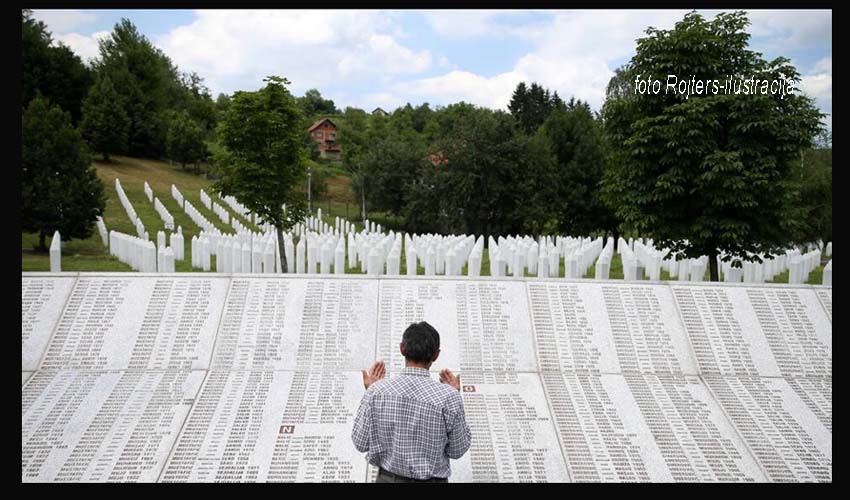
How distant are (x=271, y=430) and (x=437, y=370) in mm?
2336

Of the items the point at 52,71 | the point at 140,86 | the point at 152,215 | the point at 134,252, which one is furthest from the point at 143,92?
the point at 134,252

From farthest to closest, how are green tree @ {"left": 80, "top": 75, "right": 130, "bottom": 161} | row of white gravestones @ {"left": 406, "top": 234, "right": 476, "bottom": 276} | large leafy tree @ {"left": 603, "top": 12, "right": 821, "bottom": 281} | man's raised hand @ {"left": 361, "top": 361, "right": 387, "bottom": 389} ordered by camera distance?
1. green tree @ {"left": 80, "top": 75, "right": 130, "bottom": 161}
2. row of white gravestones @ {"left": 406, "top": 234, "right": 476, "bottom": 276}
3. large leafy tree @ {"left": 603, "top": 12, "right": 821, "bottom": 281}
4. man's raised hand @ {"left": 361, "top": 361, "right": 387, "bottom": 389}

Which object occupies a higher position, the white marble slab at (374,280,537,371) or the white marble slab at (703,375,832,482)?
the white marble slab at (374,280,537,371)

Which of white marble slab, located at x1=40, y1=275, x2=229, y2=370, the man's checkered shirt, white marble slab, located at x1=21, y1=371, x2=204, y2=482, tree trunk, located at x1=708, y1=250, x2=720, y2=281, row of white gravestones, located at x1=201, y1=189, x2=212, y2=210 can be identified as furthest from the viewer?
row of white gravestones, located at x1=201, y1=189, x2=212, y2=210


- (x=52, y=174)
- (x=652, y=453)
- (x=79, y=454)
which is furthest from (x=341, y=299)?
(x=52, y=174)

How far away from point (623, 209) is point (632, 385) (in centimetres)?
495

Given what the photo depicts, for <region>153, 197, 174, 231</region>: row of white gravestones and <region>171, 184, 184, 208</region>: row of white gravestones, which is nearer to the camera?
<region>153, 197, 174, 231</region>: row of white gravestones

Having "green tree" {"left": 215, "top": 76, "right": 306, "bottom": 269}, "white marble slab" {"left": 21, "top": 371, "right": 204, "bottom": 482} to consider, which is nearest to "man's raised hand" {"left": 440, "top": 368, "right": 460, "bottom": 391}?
"white marble slab" {"left": 21, "top": 371, "right": 204, "bottom": 482}

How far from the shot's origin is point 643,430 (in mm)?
7578

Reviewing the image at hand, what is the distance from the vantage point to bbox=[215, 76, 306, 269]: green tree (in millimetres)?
16578

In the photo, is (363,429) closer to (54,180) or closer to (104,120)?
(54,180)

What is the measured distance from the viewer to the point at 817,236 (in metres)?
28.1

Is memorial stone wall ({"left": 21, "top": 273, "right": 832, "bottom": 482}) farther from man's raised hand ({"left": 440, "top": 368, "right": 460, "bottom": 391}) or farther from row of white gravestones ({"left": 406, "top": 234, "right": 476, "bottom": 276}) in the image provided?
man's raised hand ({"left": 440, "top": 368, "right": 460, "bottom": 391})

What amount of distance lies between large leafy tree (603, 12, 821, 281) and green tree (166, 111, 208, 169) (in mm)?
47524
